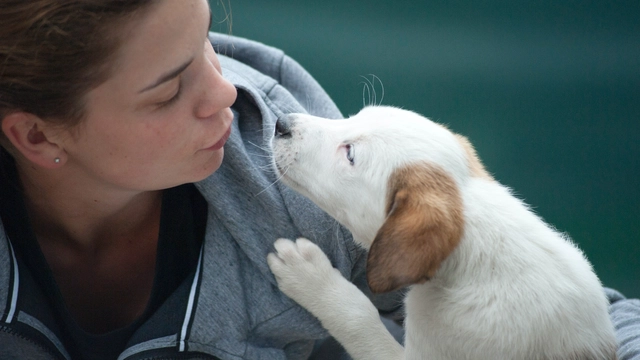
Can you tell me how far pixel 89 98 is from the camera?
40.4 inches

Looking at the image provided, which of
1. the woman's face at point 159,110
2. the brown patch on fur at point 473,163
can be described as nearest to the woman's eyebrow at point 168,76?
the woman's face at point 159,110

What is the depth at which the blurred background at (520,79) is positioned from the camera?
2062 millimetres

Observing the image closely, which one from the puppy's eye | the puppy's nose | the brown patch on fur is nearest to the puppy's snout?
the puppy's nose

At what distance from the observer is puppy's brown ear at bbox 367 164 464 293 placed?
3.60ft

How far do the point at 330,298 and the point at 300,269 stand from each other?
0.10 meters

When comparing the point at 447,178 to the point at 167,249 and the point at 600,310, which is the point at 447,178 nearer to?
the point at 600,310

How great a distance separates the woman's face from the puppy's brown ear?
35cm

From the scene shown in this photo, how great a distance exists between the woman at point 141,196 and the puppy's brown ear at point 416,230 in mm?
273

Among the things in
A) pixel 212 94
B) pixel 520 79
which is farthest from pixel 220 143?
pixel 520 79

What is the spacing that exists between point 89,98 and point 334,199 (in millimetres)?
511

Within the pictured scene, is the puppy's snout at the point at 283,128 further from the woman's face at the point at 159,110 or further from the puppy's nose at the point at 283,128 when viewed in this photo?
the woman's face at the point at 159,110

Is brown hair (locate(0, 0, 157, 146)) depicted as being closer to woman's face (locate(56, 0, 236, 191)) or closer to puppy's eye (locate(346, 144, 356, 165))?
Result: woman's face (locate(56, 0, 236, 191))

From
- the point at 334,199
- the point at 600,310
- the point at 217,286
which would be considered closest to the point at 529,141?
the point at 600,310

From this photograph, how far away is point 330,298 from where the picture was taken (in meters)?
1.37
